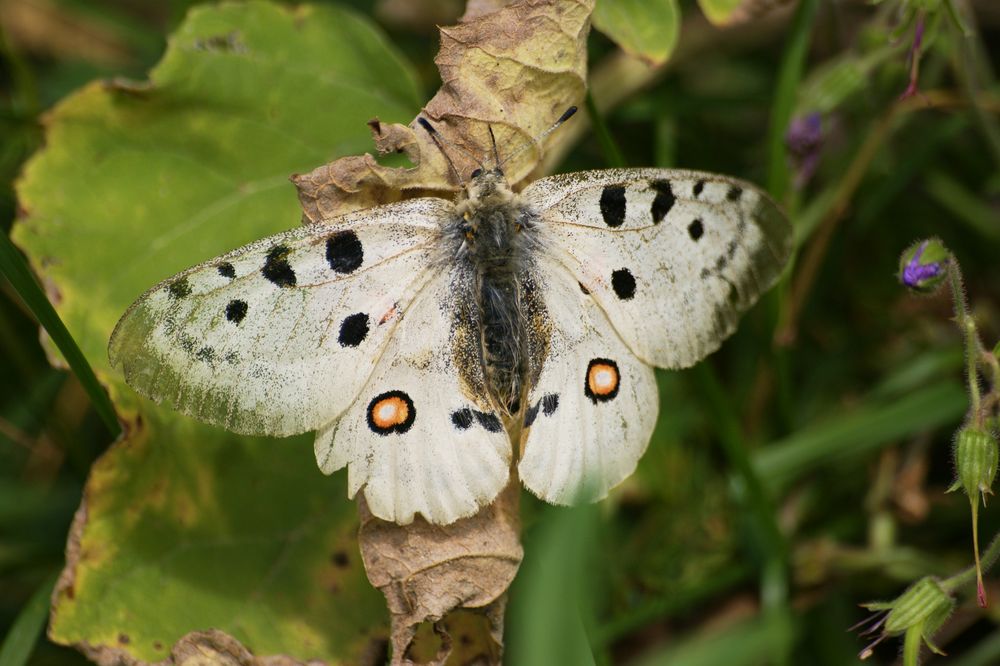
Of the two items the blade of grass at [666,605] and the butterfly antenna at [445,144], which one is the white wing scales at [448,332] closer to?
the butterfly antenna at [445,144]

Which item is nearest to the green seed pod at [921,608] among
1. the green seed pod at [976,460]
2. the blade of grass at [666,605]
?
the green seed pod at [976,460]

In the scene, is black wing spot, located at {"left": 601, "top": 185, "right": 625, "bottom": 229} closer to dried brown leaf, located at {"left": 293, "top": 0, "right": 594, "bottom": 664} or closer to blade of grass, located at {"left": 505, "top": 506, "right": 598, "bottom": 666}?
dried brown leaf, located at {"left": 293, "top": 0, "right": 594, "bottom": 664}

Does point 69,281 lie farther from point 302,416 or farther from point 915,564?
point 915,564

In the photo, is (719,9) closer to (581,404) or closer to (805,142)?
(805,142)

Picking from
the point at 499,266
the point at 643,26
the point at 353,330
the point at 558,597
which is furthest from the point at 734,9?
the point at 558,597

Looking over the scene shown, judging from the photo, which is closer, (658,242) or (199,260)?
(658,242)
